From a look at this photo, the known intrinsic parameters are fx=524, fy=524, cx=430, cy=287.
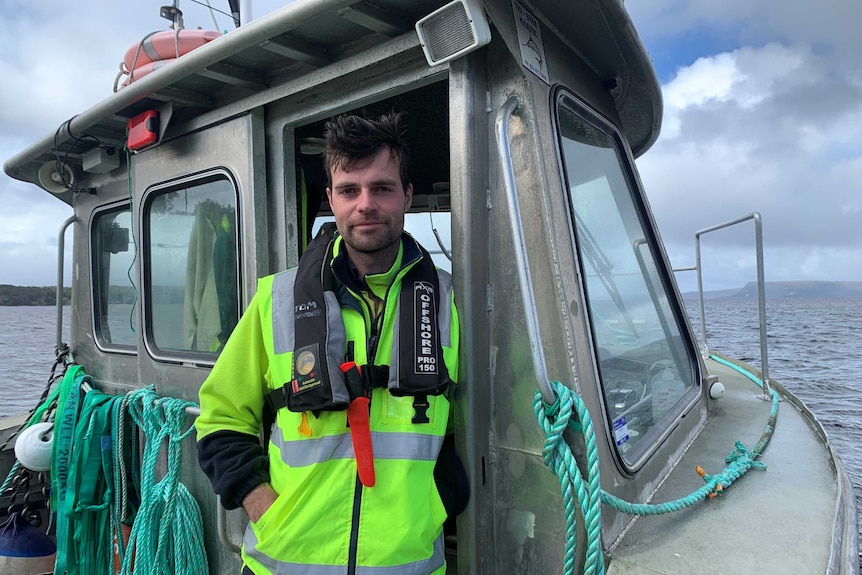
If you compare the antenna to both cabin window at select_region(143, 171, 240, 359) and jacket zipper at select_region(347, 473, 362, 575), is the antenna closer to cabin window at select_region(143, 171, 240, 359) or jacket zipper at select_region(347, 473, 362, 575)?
cabin window at select_region(143, 171, 240, 359)

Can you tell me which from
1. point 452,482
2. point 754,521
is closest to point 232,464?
point 452,482

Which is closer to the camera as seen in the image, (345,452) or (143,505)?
(345,452)

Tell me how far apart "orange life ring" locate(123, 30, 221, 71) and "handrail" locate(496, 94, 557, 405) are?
173 centimetres

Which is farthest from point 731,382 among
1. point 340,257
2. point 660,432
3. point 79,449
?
point 79,449

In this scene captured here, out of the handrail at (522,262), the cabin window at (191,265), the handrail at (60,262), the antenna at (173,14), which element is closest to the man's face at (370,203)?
the handrail at (522,262)

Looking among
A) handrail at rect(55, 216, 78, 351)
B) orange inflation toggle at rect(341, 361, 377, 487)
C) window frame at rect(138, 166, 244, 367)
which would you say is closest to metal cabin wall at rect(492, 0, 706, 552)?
orange inflation toggle at rect(341, 361, 377, 487)

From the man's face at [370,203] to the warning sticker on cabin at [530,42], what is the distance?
20.7 inches

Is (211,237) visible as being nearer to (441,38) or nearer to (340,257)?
(340,257)

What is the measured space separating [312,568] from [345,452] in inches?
11.6

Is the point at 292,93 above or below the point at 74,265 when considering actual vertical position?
above

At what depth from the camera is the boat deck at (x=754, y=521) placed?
1.37 meters

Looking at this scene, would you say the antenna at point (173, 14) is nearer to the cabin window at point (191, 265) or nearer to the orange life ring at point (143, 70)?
the orange life ring at point (143, 70)

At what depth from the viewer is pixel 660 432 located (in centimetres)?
204

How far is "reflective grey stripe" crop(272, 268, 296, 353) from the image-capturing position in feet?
5.07
